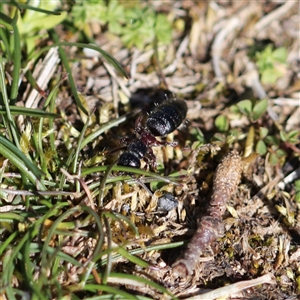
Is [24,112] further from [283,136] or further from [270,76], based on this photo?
[270,76]

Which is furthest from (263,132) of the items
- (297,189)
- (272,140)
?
(297,189)

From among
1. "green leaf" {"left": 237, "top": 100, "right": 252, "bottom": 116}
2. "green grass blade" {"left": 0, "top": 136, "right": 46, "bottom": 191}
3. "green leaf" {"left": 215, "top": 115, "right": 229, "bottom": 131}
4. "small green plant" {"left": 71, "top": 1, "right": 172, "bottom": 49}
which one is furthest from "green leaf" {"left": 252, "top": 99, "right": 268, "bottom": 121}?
"green grass blade" {"left": 0, "top": 136, "right": 46, "bottom": 191}

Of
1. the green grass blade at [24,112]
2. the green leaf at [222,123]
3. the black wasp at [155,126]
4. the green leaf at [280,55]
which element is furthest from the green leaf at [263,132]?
the green grass blade at [24,112]

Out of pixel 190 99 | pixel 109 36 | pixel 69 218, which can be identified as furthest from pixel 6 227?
pixel 109 36

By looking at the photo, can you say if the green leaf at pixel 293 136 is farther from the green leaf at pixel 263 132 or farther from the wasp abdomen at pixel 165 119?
the wasp abdomen at pixel 165 119

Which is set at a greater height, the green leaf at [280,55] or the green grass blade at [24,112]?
the green grass blade at [24,112]

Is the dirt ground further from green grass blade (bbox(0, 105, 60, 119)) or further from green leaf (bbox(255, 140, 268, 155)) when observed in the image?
green grass blade (bbox(0, 105, 60, 119))
